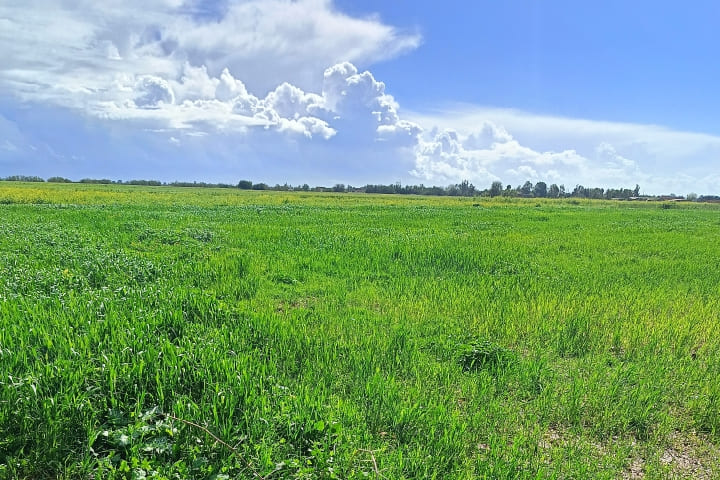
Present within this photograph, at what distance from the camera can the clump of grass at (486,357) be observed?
15.4ft

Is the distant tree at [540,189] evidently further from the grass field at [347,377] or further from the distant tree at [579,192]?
the grass field at [347,377]

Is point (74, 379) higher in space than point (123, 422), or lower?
higher

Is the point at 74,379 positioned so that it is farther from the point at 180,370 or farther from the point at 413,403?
the point at 413,403

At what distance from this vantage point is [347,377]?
14.1 ft

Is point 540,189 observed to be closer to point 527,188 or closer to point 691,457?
point 527,188

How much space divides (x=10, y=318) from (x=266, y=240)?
921 cm

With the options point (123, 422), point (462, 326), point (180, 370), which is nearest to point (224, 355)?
point (180, 370)

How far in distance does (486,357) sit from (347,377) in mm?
1764

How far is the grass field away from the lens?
2879mm

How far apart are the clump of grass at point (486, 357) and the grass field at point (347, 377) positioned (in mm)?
35

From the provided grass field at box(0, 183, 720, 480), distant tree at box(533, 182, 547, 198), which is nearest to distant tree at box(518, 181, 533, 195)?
distant tree at box(533, 182, 547, 198)

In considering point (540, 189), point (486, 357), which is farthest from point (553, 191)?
point (486, 357)

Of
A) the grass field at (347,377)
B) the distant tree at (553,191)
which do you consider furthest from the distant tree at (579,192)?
the grass field at (347,377)

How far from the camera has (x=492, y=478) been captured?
2943mm
